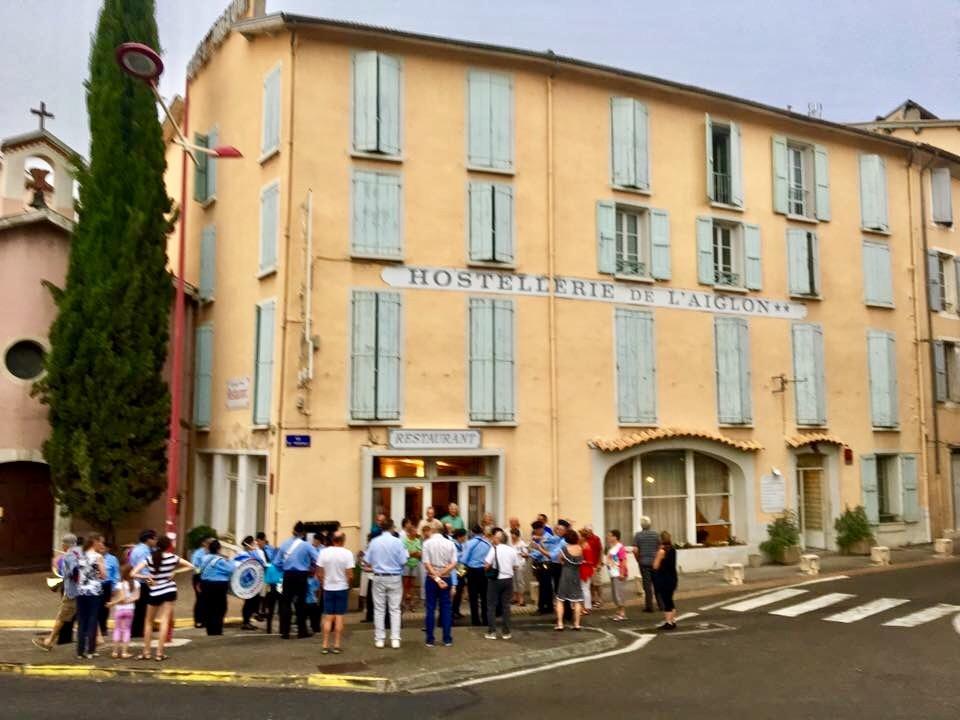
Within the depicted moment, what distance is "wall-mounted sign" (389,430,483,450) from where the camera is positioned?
15.0 m

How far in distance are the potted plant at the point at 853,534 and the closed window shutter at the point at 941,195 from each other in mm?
9086

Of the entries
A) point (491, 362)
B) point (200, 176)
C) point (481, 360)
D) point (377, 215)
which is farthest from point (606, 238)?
point (200, 176)

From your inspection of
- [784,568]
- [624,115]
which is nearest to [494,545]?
[784,568]

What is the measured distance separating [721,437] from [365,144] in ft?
31.2

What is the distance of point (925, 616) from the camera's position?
41.6 feet

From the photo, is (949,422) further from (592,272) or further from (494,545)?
(494,545)

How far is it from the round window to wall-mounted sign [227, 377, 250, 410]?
3.58 meters

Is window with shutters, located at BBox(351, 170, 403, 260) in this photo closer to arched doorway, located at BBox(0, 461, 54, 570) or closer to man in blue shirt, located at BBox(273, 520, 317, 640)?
man in blue shirt, located at BBox(273, 520, 317, 640)

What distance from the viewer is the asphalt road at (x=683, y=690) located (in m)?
7.84

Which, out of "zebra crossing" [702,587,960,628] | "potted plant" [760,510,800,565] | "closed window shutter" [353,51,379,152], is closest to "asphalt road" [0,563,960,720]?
"zebra crossing" [702,587,960,628]

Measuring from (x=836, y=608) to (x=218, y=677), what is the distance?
31.6ft

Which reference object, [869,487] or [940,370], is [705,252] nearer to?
[869,487]

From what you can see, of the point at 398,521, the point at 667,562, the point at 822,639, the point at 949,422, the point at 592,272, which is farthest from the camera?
the point at 949,422

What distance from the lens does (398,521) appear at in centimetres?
1516
